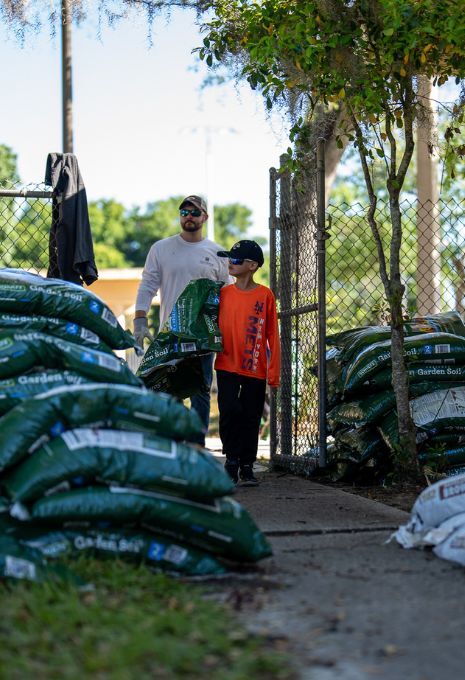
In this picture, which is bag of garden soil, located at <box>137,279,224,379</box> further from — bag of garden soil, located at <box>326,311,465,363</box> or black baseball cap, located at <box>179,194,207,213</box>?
bag of garden soil, located at <box>326,311,465,363</box>

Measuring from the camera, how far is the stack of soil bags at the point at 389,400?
730cm

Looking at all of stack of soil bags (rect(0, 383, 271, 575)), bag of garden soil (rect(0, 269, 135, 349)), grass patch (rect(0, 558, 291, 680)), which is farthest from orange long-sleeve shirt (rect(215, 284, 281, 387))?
grass patch (rect(0, 558, 291, 680))

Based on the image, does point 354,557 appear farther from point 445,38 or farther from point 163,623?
point 445,38

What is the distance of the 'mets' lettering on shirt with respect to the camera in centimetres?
739

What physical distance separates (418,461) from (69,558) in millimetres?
3679

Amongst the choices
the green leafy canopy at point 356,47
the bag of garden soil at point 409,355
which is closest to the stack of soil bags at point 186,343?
the bag of garden soil at point 409,355

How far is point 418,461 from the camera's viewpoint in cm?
715

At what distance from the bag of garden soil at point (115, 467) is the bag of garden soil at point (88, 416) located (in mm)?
48

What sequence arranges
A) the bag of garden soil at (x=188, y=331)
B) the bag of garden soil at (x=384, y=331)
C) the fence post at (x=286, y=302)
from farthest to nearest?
1. the fence post at (x=286, y=302)
2. the bag of garden soil at (x=384, y=331)
3. the bag of garden soil at (x=188, y=331)

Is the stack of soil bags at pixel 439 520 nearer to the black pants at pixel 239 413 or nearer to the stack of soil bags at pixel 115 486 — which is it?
the stack of soil bags at pixel 115 486

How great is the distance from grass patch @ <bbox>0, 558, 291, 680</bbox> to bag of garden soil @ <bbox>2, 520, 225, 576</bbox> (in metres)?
0.25

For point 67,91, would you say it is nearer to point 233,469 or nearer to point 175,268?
point 175,268

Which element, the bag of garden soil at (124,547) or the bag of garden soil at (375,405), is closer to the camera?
the bag of garden soil at (124,547)

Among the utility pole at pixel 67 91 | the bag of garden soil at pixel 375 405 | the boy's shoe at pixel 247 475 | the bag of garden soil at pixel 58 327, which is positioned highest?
the utility pole at pixel 67 91
